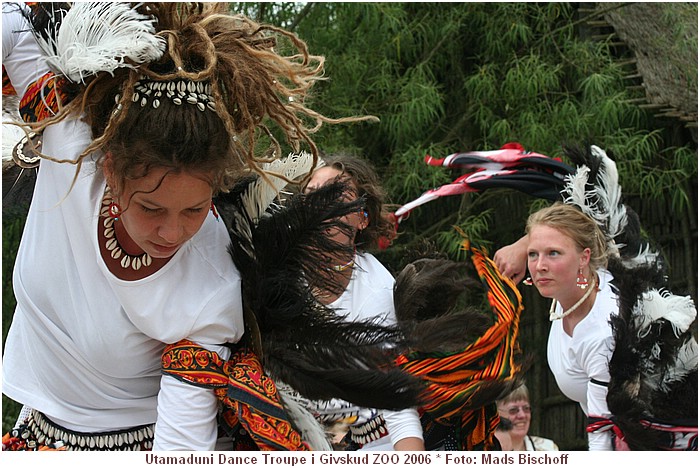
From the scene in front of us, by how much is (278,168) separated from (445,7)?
3.99m

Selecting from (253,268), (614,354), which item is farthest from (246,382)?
(614,354)

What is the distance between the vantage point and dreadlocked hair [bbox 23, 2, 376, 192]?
166cm

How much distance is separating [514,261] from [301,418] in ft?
6.09

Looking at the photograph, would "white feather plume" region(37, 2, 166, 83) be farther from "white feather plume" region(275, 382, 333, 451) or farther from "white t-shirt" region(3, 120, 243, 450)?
"white feather plume" region(275, 382, 333, 451)

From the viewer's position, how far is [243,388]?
1789 mm

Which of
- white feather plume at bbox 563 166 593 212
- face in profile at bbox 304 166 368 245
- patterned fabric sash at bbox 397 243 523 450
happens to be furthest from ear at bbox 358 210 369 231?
white feather plume at bbox 563 166 593 212

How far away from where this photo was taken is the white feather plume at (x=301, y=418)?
72.7 inches

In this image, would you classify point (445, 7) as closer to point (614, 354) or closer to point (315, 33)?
point (315, 33)

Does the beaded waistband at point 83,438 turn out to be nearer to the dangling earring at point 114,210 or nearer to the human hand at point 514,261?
the dangling earring at point 114,210

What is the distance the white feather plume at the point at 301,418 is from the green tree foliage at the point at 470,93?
3.19m

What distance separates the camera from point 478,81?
5426 millimetres

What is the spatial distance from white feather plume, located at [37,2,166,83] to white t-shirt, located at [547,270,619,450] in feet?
6.86

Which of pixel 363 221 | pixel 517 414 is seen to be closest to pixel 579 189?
pixel 363 221

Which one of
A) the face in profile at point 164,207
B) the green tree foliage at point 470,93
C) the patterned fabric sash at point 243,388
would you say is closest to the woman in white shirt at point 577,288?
the green tree foliage at point 470,93
